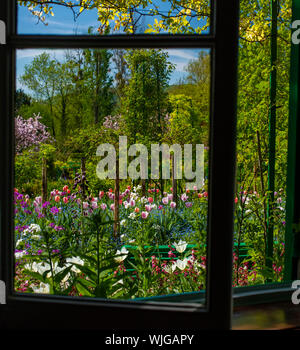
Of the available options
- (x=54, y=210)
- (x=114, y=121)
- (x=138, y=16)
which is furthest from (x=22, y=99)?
(x=54, y=210)

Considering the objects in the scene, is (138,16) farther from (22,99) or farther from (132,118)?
(22,99)

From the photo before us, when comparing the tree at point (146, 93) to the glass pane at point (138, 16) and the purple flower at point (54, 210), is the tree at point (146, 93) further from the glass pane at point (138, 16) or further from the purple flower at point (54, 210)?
the purple flower at point (54, 210)

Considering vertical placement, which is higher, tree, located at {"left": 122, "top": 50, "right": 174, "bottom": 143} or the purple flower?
tree, located at {"left": 122, "top": 50, "right": 174, "bottom": 143}

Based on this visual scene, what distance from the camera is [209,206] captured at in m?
0.95

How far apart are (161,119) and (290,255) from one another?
299 centimetres

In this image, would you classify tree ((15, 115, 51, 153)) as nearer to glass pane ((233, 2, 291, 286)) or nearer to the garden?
the garden

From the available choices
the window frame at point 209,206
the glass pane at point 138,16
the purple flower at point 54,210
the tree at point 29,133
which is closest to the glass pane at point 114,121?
the tree at point 29,133

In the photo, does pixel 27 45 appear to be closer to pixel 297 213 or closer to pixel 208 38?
pixel 208 38

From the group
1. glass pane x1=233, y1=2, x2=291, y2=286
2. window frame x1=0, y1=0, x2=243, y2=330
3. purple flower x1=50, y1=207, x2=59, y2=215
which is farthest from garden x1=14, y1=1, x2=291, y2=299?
window frame x1=0, y1=0, x2=243, y2=330

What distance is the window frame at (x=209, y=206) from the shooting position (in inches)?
36.4

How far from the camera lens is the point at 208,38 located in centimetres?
93

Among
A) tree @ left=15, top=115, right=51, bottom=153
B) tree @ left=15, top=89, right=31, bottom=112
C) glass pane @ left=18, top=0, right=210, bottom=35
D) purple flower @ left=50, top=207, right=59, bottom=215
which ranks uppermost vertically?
glass pane @ left=18, top=0, right=210, bottom=35

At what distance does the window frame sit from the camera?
93 centimetres

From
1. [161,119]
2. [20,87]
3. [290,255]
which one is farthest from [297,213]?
[20,87]
